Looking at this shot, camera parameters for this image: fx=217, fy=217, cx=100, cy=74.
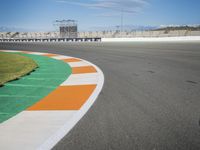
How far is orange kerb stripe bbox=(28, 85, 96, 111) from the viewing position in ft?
13.7

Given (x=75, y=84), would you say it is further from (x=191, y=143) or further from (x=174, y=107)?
(x=191, y=143)

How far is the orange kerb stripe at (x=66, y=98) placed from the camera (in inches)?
164

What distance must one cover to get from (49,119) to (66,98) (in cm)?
119

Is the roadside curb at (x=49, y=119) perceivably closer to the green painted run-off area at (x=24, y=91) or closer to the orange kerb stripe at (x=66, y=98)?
the orange kerb stripe at (x=66, y=98)

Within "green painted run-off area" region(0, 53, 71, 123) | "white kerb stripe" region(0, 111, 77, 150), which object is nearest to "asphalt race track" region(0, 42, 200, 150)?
"white kerb stripe" region(0, 111, 77, 150)

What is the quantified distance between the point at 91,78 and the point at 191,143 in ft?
14.4

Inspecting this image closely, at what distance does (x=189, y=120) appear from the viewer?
3359 millimetres

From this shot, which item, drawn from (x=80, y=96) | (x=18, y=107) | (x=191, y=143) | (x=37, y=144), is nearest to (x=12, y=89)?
(x=18, y=107)

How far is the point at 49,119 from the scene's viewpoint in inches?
140

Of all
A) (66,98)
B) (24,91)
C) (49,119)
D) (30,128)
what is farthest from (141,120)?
(24,91)

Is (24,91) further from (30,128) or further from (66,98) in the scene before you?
(30,128)

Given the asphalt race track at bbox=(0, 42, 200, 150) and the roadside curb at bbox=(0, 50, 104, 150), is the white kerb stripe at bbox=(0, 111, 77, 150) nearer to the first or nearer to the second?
the roadside curb at bbox=(0, 50, 104, 150)

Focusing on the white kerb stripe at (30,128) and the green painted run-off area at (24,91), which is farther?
the green painted run-off area at (24,91)

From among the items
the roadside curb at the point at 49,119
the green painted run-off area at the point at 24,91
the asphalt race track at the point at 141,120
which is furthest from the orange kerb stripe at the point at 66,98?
the asphalt race track at the point at 141,120
